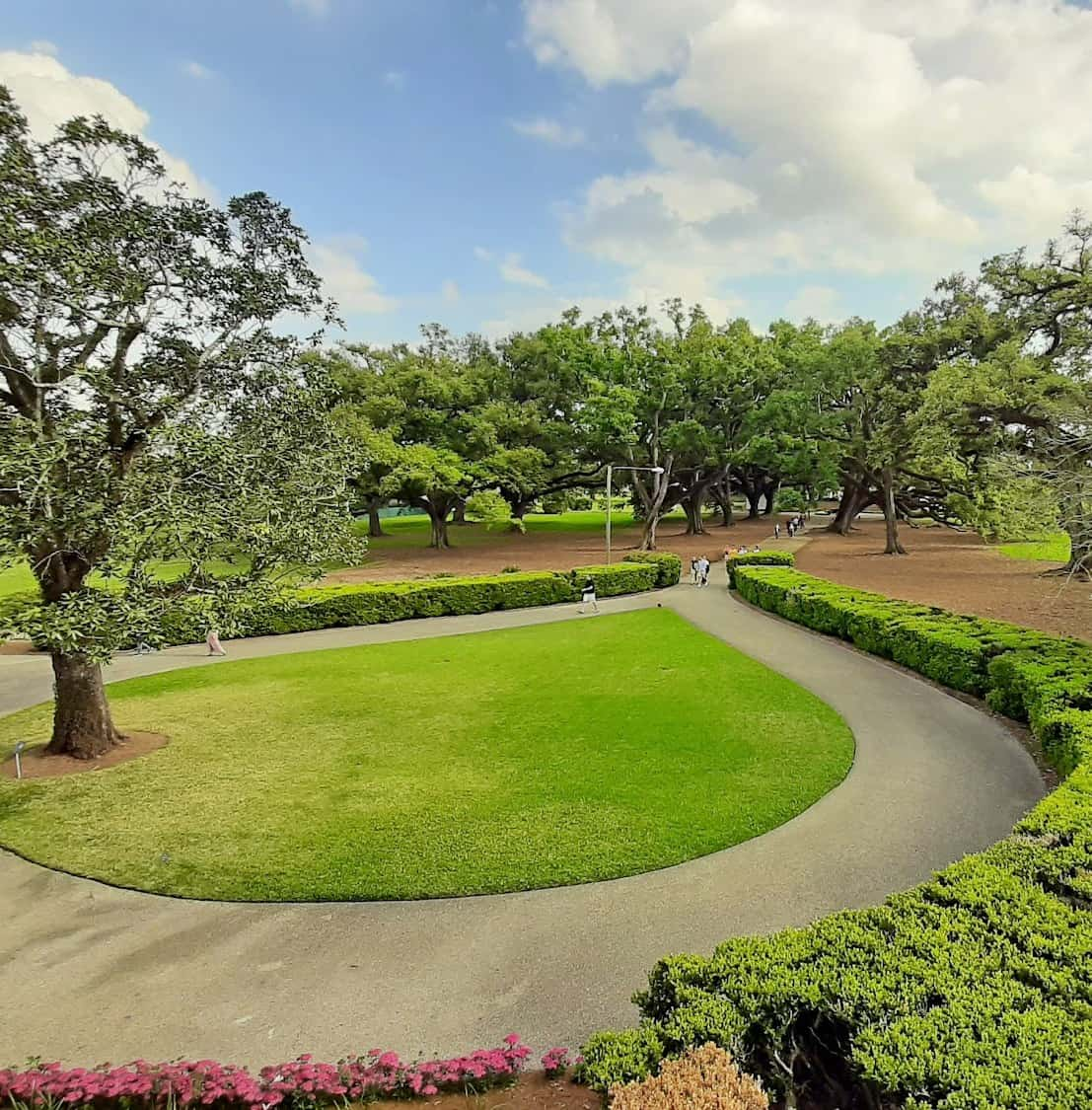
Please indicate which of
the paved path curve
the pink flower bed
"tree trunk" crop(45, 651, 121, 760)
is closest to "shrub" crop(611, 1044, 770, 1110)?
the pink flower bed

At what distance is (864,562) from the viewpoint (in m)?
31.8

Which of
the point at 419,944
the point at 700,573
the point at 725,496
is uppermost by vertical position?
the point at 725,496

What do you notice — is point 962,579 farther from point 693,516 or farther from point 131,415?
point 131,415

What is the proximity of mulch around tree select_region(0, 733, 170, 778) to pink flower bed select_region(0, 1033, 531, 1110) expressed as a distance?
6.79 metres

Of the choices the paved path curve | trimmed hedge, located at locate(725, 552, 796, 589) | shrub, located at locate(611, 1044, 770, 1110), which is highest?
trimmed hedge, located at locate(725, 552, 796, 589)

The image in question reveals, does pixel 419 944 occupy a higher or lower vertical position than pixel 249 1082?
lower

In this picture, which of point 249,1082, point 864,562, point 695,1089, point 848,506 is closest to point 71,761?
point 249,1082

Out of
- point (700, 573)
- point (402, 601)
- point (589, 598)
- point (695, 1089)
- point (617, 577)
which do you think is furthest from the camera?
point (700, 573)

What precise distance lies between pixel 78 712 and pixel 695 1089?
408 inches

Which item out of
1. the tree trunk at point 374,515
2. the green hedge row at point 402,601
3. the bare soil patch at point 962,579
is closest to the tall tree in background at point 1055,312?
the bare soil patch at point 962,579

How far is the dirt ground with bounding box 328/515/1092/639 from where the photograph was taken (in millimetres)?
20594

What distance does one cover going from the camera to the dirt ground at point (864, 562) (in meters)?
20.6

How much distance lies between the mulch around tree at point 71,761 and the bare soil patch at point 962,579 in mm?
16699

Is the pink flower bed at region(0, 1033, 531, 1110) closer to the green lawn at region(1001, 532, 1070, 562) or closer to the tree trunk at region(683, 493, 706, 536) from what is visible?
the green lawn at region(1001, 532, 1070, 562)
